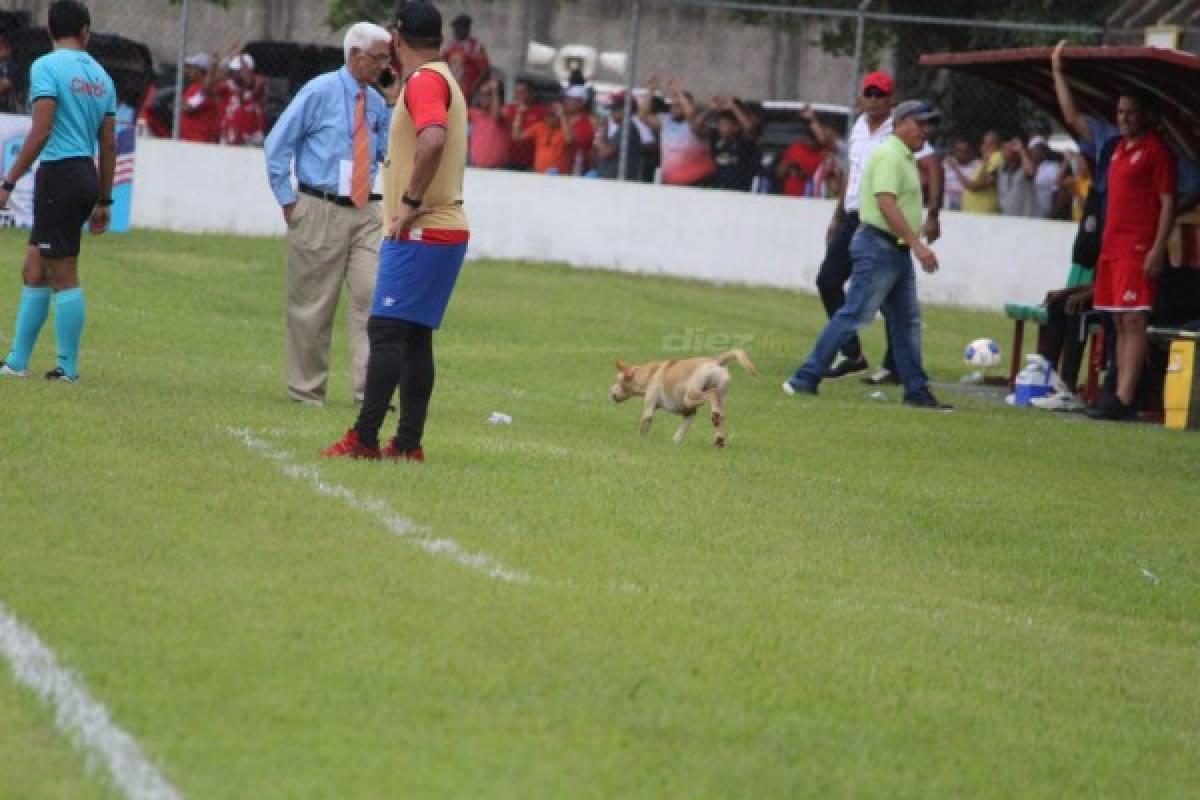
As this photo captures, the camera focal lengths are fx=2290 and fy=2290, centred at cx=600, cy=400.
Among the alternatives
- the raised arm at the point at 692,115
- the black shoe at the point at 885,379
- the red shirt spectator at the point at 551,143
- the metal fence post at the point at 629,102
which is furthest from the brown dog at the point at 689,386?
the red shirt spectator at the point at 551,143

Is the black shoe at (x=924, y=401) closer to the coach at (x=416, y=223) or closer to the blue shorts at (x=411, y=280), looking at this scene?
the coach at (x=416, y=223)

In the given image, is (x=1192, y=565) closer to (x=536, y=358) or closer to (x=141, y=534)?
(x=141, y=534)

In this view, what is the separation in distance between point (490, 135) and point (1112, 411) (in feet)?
39.9

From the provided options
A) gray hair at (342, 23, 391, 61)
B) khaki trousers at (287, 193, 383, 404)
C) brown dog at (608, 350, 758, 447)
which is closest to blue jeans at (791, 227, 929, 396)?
brown dog at (608, 350, 758, 447)

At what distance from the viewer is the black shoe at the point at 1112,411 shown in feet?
55.8

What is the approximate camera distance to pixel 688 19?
3409 cm

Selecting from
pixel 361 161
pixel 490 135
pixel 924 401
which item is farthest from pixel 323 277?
pixel 490 135

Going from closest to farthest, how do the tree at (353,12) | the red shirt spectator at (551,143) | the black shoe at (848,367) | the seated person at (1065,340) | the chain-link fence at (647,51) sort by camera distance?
1. the seated person at (1065,340)
2. the black shoe at (848,367)
3. the chain-link fence at (647,51)
4. the red shirt spectator at (551,143)
5. the tree at (353,12)

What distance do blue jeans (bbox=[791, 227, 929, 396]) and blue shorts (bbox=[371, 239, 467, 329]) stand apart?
22.0 ft

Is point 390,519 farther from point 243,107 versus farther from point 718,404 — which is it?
point 243,107

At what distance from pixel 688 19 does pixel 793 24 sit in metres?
2.78

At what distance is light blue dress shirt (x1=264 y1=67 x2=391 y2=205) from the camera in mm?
12586

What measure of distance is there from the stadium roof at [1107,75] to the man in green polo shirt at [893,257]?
43.1 inches

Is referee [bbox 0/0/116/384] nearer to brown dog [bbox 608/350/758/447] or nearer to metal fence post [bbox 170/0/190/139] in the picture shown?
brown dog [bbox 608/350/758/447]
